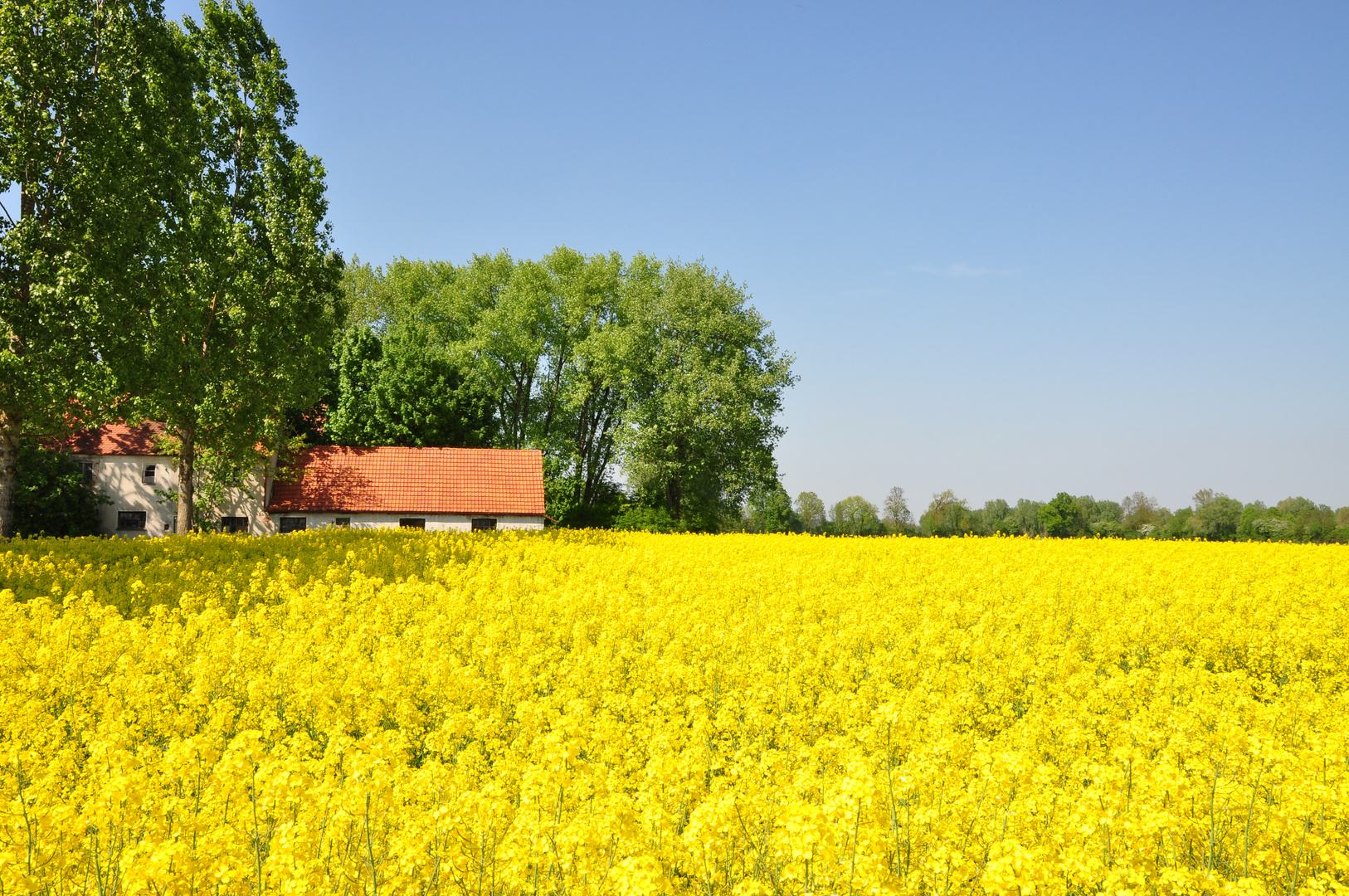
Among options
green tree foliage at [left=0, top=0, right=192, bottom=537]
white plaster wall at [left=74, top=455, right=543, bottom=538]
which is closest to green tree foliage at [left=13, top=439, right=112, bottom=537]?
white plaster wall at [left=74, top=455, right=543, bottom=538]

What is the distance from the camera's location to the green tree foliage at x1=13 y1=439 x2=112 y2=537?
3192cm

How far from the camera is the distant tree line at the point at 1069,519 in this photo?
63509 mm

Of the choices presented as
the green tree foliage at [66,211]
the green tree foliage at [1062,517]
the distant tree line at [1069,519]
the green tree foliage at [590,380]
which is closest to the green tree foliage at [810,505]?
the distant tree line at [1069,519]

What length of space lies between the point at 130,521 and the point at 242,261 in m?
17.5

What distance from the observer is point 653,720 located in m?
6.93

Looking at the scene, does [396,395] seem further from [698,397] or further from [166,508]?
[698,397]

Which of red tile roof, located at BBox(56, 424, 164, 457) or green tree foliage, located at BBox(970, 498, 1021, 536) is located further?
green tree foliage, located at BBox(970, 498, 1021, 536)

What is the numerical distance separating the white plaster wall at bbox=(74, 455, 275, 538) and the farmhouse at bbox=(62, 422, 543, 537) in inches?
1.6

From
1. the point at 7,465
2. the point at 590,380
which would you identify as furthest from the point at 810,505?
the point at 7,465

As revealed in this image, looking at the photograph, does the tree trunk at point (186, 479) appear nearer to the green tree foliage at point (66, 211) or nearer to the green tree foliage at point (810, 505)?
the green tree foliage at point (66, 211)

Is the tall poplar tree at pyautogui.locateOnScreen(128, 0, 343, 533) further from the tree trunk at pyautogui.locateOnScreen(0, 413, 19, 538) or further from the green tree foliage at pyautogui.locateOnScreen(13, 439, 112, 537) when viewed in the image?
the green tree foliage at pyautogui.locateOnScreen(13, 439, 112, 537)

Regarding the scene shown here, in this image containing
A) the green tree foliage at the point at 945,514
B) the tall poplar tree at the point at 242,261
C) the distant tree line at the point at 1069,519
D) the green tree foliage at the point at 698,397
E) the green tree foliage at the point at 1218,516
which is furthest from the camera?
the green tree foliage at the point at 945,514

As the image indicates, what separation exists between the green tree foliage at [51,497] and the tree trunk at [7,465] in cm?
1066

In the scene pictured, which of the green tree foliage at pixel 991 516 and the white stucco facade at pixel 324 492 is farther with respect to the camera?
the green tree foliage at pixel 991 516
